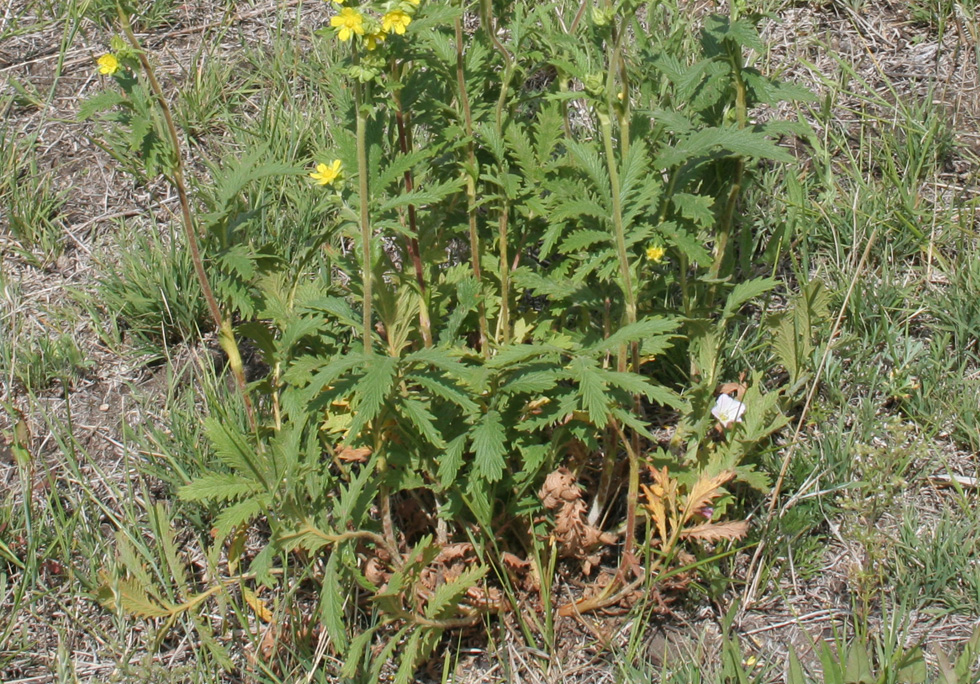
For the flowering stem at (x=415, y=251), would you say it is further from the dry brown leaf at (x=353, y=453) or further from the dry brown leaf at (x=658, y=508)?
the dry brown leaf at (x=658, y=508)

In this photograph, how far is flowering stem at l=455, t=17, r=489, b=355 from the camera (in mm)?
2443

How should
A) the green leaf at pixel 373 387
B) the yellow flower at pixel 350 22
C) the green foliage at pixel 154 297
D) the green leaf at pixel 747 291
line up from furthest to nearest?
the green foliage at pixel 154 297 < the green leaf at pixel 747 291 < the green leaf at pixel 373 387 < the yellow flower at pixel 350 22

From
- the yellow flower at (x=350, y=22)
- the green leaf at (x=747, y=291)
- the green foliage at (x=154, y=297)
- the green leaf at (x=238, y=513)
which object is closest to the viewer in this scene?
the yellow flower at (x=350, y=22)

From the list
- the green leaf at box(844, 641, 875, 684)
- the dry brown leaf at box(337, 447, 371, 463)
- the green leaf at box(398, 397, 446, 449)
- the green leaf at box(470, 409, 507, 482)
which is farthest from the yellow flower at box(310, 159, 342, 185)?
the green leaf at box(844, 641, 875, 684)

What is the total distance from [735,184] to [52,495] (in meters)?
2.22

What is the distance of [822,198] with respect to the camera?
11.2ft

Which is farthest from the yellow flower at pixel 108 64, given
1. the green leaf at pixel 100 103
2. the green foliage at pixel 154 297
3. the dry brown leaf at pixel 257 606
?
the dry brown leaf at pixel 257 606

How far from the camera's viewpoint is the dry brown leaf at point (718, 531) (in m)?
2.52

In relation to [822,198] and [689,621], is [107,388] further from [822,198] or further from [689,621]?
[822,198]

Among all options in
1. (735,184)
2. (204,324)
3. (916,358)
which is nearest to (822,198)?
(916,358)

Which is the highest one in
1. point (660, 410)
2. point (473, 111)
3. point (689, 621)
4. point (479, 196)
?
point (473, 111)

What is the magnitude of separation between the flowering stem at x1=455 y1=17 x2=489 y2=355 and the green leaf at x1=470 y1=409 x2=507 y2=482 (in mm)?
342

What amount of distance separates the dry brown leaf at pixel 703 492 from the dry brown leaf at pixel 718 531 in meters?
0.04

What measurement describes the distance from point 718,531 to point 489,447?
2.19 feet
